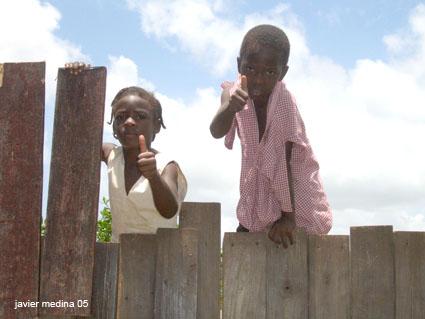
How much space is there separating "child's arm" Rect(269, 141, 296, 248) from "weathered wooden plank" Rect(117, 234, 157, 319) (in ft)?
2.07

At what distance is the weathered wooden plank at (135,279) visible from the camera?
3.18 meters

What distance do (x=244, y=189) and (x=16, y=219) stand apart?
1.33 metres

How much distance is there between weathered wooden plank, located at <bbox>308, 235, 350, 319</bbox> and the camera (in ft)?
10.7

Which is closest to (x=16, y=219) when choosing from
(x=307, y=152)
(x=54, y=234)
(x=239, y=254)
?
(x=54, y=234)

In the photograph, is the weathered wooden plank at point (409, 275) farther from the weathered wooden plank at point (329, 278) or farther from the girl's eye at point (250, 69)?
the girl's eye at point (250, 69)

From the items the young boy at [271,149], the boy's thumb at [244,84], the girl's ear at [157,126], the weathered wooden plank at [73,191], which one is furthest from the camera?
the girl's ear at [157,126]

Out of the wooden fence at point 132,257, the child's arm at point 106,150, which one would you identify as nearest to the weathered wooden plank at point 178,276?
the wooden fence at point 132,257

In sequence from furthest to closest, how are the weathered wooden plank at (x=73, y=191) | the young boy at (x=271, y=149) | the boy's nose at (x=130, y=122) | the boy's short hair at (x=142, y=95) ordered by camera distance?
the boy's short hair at (x=142, y=95)
the boy's nose at (x=130, y=122)
the young boy at (x=271, y=149)
the weathered wooden plank at (x=73, y=191)

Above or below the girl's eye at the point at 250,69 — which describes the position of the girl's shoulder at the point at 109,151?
below

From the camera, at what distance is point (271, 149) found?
368 centimetres

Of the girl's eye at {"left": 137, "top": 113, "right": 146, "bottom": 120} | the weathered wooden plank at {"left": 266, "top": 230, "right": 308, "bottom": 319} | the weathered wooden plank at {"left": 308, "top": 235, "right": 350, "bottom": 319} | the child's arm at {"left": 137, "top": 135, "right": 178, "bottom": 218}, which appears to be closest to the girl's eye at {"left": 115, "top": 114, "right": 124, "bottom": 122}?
the girl's eye at {"left": 137, "top": 113, "right": 146, "bottom": 120}

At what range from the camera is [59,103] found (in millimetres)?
3217

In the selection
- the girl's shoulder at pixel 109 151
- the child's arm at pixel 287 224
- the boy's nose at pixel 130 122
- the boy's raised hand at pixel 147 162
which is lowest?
the child's arm at pixel 287 224

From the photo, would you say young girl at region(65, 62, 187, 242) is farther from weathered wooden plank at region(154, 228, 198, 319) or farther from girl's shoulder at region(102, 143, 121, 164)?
weathered wooden plank at region(154, 228, 198, 319)
